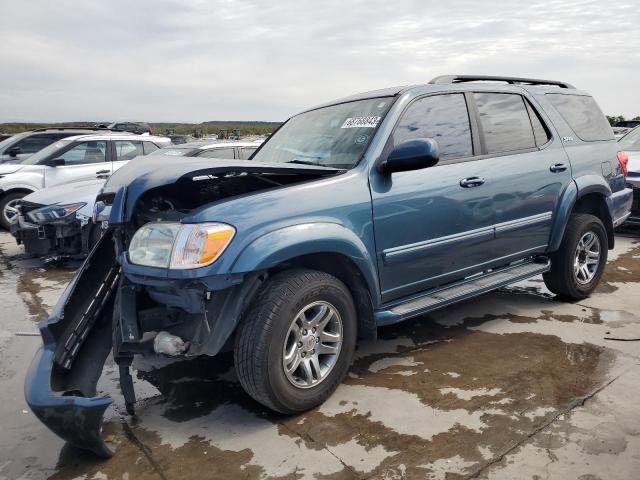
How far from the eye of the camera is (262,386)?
2.68m

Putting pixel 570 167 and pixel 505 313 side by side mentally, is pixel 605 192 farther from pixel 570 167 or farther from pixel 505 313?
pixel 505 313

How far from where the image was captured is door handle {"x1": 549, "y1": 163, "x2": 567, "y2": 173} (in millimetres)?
4258

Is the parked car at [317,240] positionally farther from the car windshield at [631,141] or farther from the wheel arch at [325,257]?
the car windshield at [631,141]

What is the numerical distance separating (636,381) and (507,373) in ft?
2.38

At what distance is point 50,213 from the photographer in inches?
245

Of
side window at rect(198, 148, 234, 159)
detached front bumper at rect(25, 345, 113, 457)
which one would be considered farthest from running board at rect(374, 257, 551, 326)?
side window at rect(198, 148, 234, 159)

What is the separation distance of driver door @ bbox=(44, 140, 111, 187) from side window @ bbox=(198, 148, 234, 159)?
2.87 m

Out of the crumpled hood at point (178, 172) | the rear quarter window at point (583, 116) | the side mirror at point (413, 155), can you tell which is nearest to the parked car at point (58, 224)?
the crumpled hood at point (178, 172)

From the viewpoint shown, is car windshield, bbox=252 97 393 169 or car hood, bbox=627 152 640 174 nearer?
car windshield, bbox=252 97 393 169

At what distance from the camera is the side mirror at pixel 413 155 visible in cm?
306

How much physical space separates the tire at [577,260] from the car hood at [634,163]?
315 cm

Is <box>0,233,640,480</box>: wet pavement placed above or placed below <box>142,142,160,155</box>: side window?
below

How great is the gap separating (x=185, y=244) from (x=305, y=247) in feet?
2.01

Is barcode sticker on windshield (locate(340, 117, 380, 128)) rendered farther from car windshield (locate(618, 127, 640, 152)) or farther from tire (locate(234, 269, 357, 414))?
car windshield (locate(618, 127, 640, 152))
